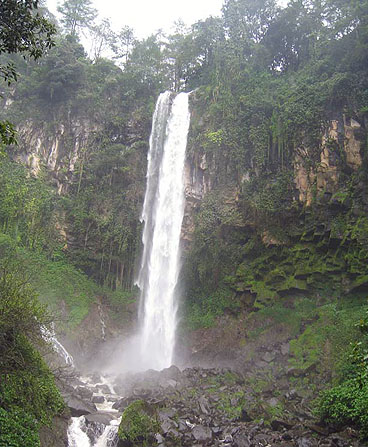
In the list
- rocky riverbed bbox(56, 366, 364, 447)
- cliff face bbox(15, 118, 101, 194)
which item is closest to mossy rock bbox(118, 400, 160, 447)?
rocky riverbed bbox(56, 366, 364, 447)

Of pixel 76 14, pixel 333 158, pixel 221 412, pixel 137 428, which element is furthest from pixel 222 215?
pixel 76 14

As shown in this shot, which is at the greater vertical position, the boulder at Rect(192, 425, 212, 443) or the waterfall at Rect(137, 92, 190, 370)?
the waterfall at Rect(137, 92, 190, 370)

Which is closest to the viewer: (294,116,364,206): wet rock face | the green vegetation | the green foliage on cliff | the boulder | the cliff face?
the green foliage on cliff

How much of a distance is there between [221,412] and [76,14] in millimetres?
39664

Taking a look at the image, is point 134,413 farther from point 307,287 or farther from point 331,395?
point 307,287

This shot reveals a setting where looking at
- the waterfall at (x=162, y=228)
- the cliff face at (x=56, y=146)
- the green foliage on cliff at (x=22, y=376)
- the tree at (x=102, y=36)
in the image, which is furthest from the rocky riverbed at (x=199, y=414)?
the tree at (x=102, y=36)

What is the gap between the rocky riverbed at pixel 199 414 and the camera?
1003 centimetres

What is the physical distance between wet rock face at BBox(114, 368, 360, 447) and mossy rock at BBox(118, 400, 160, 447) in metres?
0.05

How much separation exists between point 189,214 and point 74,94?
43.8 feet

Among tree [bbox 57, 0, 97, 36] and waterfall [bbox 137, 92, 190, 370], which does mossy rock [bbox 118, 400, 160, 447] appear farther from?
tree [bbox 57, 0, 97, 36]

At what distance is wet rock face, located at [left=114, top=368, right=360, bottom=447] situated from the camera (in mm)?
10016

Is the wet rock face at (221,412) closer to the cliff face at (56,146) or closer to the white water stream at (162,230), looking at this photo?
the white water stream at (162,230)

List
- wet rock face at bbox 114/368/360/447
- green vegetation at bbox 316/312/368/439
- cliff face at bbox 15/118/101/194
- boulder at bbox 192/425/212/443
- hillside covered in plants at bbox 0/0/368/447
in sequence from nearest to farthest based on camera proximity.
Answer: green vegetation at bbox 316/312/368/439 < wet rock face at bbox 114/368/360/447 < boulder at bbox 192/425/212/443 < hillside covered in plants at bbox 0/0/368/447 < cliff face at bbox 15/118/101/194

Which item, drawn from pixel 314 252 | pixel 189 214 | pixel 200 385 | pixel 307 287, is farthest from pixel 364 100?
pixel 200 385
